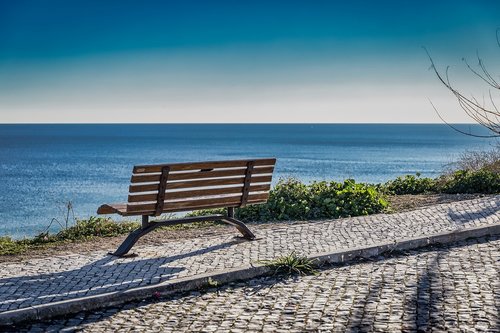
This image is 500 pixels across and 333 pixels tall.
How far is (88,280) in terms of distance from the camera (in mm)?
7488

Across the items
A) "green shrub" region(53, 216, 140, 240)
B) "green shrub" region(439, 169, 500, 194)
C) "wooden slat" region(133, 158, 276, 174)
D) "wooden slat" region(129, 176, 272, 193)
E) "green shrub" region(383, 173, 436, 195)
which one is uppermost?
"wooden slat" region(133, 158, 276, 174)

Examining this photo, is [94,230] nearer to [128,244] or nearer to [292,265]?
[128,244]

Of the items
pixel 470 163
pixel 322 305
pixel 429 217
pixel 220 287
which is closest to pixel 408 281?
pixel 322 305

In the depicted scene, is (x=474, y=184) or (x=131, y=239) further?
(x=474, y=184)

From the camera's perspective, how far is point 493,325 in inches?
233

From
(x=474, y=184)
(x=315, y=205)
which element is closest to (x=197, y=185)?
(x=315, y=205)

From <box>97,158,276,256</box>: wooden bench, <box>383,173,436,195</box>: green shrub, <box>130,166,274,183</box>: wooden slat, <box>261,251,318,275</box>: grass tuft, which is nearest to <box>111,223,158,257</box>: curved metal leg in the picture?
<box>97,158,276,256</box>: wooden bench

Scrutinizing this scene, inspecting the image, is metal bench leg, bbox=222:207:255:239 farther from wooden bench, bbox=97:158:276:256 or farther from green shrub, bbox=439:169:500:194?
green shrub, bbox=439:169:500:194

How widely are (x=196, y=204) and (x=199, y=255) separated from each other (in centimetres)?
91

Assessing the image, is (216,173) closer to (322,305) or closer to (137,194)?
(137,194)

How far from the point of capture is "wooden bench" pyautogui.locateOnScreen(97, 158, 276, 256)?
884cm

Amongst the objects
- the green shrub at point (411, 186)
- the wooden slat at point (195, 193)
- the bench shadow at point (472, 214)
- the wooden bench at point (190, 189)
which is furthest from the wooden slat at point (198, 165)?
the green shrub at point (411, 186)

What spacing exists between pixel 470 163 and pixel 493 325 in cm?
1644

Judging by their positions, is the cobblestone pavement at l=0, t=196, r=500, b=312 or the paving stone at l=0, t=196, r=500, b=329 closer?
the paving stone at l=0, t=196, r=500, b=329
